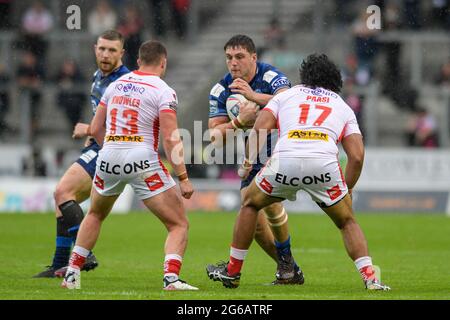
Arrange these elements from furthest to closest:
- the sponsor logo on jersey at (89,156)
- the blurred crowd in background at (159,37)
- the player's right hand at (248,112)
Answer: the blurred crowd in background at (159,37)
the sponsor logo on jersey at (89,156)
the player's right hand at (248,112)

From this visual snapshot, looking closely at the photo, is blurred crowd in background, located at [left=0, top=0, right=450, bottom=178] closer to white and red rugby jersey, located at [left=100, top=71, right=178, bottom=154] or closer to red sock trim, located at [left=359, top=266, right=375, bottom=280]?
white and red rugby jersey, located at [left=100, top=71, right=178, bottom=154]

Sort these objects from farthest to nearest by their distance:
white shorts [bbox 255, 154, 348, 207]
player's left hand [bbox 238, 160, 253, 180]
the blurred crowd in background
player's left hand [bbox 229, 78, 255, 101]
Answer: the blurred crowd in background → player's left hand [bbox 229, 78, 255, 101] → player's left hand [bbox 238, 160, 253, 180] → white shorts [bbox 255, 154, 348, 207]

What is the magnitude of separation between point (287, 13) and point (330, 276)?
50.5 feet

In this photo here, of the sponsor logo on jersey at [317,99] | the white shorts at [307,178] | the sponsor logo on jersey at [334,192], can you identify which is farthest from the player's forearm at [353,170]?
the sponsor logo on jersey at [317,99]

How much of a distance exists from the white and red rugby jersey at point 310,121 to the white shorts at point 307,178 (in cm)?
8

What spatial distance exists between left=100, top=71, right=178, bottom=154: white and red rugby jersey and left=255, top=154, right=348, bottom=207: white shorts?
112 centimetres

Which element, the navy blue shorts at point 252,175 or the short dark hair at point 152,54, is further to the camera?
the navy blue shorts at point 252,175

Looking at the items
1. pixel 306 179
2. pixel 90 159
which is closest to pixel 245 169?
pixel 306 179

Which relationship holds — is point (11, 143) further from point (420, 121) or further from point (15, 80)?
point (420, 121)

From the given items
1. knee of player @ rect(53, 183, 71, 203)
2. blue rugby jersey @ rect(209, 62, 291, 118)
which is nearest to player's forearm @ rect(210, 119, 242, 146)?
blue rugby jersey @ rect(209, 62, 291, 118)

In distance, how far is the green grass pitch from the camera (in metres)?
10.3

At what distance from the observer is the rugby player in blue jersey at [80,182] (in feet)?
40.6

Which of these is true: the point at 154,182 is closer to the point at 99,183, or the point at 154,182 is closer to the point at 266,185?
the point at 99,183

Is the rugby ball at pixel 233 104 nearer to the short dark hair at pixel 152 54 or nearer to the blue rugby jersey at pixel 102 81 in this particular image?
the blue rugby jersey at pixel 102 81
